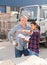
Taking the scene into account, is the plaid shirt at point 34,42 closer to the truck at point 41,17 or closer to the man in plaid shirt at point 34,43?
the man in plaid shirt at point 34,43

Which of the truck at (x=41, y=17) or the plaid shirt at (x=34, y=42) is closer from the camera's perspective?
the plaid shirt at (x=34, y=42)

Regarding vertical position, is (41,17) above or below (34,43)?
above

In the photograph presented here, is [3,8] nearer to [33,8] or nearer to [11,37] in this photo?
[33,8]

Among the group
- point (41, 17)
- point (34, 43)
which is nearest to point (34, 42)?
point (34, 43)

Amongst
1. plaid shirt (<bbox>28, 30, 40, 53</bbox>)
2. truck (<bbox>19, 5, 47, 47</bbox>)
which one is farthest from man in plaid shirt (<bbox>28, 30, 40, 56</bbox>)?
truck (<bbox>19, 5, 47, 47</bbox>)

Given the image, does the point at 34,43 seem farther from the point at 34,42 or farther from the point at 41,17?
the point at 41,17

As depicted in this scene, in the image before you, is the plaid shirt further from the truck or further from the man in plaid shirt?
the truck

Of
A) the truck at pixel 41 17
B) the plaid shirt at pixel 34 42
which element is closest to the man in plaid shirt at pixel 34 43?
the plaid shirt at pixel 34 42

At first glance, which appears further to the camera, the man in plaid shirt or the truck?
the truck

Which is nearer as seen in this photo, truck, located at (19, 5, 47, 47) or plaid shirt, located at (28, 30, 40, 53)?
plaid shirt, located at (28, 30, 40, 53)

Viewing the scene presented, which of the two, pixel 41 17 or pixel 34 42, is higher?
pixel 41 17

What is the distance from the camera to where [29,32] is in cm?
522

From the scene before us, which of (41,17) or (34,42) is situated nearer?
(34,42)

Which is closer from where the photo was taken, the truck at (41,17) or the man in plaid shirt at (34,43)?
the man in plaid shirt at (34,43)
